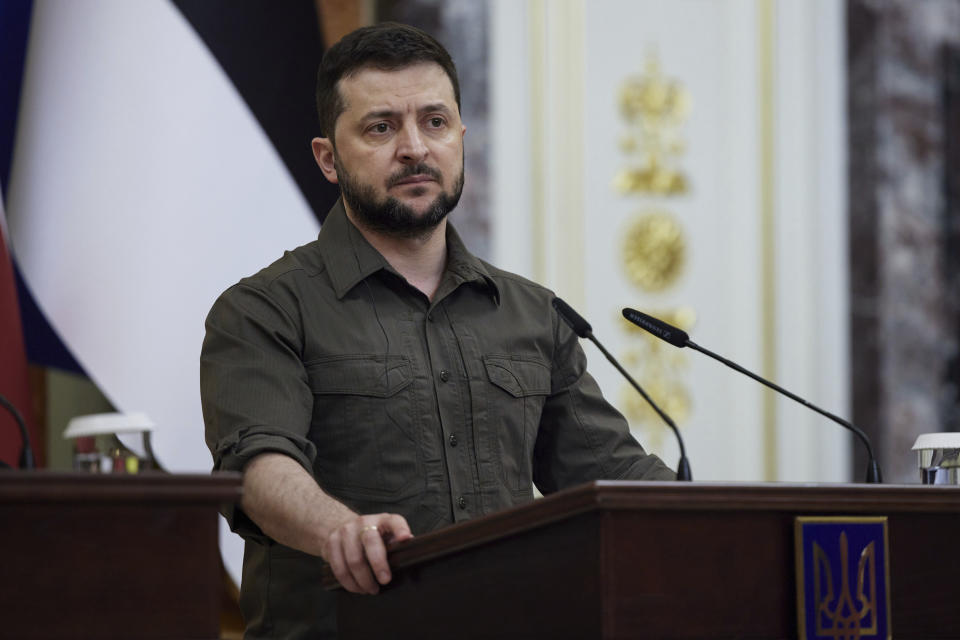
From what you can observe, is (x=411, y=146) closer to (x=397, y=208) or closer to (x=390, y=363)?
(x=397, y=208)

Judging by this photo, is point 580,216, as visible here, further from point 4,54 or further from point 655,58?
point 4,54

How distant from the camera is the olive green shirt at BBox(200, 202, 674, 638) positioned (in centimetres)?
212

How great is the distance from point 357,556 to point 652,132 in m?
3.21

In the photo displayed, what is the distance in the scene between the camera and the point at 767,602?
1.64 meters

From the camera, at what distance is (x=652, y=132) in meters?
4.79

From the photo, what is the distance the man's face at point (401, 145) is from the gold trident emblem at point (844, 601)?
3.13ft

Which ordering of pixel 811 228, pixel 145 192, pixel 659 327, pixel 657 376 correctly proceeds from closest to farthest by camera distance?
pixel 659 327, pixel 145 192, pixel 657 376, pixel 811 228

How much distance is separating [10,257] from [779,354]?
8.63 feet

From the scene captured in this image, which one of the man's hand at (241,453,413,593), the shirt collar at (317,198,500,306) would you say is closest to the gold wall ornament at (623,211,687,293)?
the shirt collar at (317,198,500,306)

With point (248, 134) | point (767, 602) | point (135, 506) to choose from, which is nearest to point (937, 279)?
point (248, 134)

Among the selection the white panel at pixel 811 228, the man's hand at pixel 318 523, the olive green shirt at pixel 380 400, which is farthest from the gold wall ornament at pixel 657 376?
the man's hand at pixel 318 523

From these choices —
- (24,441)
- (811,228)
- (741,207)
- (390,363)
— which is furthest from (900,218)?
(24,441)

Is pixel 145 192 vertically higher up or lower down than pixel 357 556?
higher up

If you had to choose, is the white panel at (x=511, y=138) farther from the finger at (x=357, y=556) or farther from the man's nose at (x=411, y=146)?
the finger at (x=357, y=556)
